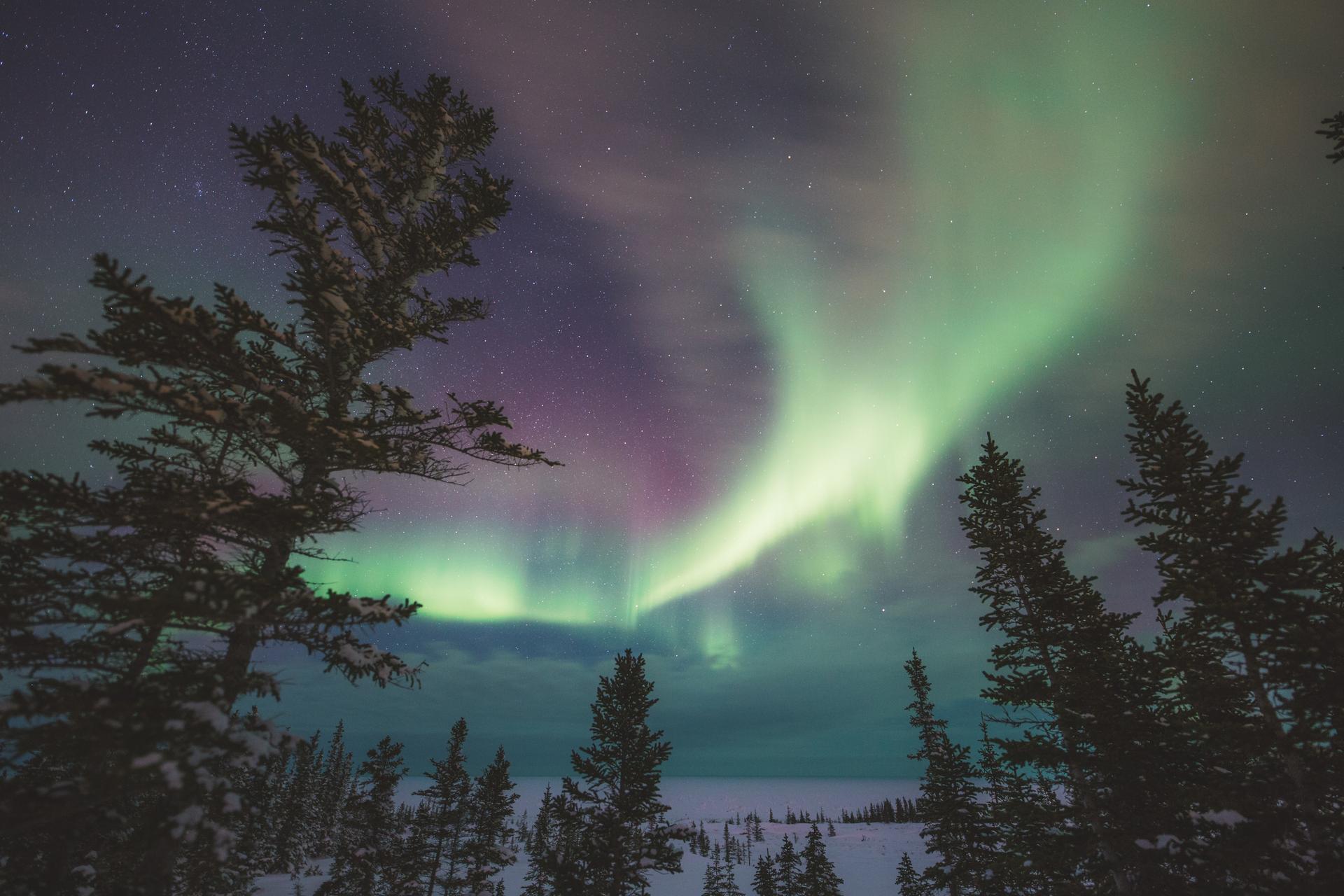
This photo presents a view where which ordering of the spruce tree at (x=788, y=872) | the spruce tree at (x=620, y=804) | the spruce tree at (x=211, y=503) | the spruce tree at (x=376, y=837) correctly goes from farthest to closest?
the spruce tree at (x=788, y=872) < the spruce tree at (x=376, y=837) < the spruce tree at (x=620, y=804) < the spruce tree at (x=211, y=503)

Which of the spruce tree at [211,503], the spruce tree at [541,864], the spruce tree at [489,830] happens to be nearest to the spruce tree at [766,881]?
the spruce tree at [541,864]

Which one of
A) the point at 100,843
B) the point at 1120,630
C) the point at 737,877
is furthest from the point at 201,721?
the point at 737,877

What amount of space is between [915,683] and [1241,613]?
2342cm

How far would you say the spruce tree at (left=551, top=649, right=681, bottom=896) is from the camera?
739 inches

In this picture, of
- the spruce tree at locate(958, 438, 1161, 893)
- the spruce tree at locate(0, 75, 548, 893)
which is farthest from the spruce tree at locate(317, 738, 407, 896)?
the spruce tree at locate(958, 438, 1161, 893)

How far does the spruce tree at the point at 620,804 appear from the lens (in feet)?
61.6

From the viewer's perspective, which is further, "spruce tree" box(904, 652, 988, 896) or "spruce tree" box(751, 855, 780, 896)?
"spruce tree" box(751, 855, 780, 896)

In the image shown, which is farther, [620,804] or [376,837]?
[376,837]

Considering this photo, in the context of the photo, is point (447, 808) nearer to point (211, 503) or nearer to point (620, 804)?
point (620, 804)

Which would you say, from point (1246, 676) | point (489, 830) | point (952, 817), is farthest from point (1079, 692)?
point (489, 830)

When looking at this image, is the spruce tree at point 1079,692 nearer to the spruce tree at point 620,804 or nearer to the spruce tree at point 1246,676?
the spruce tree at point 1246,676

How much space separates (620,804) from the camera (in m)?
20.1

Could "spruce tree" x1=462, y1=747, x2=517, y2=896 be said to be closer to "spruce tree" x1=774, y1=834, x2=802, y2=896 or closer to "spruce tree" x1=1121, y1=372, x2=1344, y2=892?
"spruce tree" x1=774, y1=834, x2=802, y2=896

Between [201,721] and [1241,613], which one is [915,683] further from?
[201,721]
